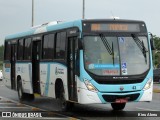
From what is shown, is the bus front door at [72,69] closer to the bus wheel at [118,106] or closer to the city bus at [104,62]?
the city bus at [104,62]

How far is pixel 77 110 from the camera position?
16.4m

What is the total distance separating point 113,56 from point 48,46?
365 cm

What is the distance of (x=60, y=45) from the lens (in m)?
15.9

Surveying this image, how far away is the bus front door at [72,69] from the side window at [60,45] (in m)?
0.50

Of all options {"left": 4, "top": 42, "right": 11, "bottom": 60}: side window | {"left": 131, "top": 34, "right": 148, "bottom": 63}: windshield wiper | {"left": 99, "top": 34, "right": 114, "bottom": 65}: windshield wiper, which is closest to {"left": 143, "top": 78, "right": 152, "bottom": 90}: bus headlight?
{"left": 131, "top": 34, "right": 148, "bottom": 63}: windshield wiper

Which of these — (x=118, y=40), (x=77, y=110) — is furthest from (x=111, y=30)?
(x=77, y=110)

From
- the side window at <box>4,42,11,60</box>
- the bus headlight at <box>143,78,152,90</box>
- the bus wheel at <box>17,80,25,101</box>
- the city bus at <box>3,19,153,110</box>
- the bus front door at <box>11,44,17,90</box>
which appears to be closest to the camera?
the city bus at <box>3,19,153,110</box>

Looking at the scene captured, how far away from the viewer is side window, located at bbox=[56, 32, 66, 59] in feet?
51.3

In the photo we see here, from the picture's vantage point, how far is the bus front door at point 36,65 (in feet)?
61.0

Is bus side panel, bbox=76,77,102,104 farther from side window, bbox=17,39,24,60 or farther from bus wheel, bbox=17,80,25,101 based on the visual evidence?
bus wheel, bbox=17,80,25,101

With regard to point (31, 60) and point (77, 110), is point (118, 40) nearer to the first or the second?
point (77, 110)

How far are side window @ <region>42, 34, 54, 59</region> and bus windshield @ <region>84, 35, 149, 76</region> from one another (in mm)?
2794

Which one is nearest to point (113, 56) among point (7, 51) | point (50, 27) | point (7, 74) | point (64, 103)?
point (64, 103)

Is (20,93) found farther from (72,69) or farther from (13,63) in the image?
(72,69)
